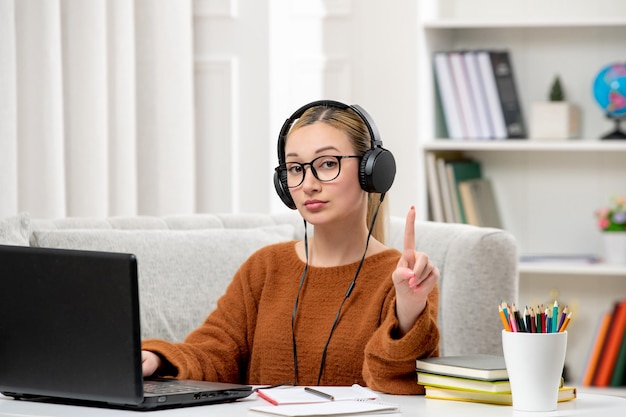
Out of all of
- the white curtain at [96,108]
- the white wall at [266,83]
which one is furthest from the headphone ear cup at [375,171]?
the white wall at [266,83]

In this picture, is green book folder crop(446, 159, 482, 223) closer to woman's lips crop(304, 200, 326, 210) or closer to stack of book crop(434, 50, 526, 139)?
stack of book crop(434, 50, 526, 139)

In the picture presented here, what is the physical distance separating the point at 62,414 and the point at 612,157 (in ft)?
8.78

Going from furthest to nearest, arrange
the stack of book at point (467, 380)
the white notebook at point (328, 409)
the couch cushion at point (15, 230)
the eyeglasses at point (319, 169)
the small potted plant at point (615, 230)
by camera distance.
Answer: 1. the small potted plant at point (615, 230)
2. the couch cushion at point (15, 230)
3. the eyeglasses at point (319, 169)
4. the stack of book at point (467, 380)
5. the white notebook at point (328, 409)

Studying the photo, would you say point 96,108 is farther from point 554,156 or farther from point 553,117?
point 554,156

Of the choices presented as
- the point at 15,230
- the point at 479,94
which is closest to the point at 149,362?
the point at 15,230

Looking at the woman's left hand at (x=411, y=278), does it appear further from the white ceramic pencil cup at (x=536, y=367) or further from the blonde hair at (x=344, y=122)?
the blonde hair at (x=344, y=122)

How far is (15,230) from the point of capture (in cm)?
196

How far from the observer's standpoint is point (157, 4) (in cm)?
312

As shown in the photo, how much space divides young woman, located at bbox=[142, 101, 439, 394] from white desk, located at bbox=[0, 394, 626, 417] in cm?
20

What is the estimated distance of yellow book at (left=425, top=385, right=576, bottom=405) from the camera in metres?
1.28

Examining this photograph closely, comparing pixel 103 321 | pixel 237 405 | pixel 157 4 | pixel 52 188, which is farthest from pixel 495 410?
pixel 157 4

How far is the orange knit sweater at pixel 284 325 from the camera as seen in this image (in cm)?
159

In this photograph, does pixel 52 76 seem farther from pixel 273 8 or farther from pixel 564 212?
pixel 564 212

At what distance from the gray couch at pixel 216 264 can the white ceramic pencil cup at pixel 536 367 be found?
80 cm
